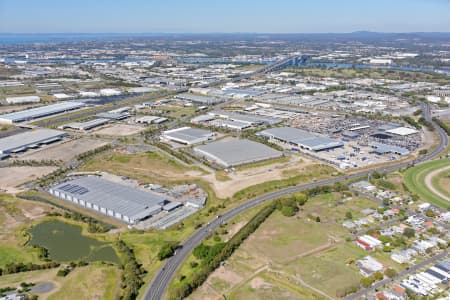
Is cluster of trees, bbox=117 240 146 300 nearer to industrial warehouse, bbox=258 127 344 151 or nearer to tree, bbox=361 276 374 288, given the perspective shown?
tree, bbox=361 276 374 288

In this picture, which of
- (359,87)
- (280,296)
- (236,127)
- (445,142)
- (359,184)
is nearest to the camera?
(280,296)

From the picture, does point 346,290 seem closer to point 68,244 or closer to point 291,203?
point 291,203

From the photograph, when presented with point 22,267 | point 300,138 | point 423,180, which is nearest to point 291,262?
point 22,267

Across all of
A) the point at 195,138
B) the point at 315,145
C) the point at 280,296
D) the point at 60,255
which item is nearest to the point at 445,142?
the point at 315,145

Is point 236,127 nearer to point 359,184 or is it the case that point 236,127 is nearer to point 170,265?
point 359,184

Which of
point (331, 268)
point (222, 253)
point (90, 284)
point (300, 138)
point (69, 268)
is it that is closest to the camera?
point (90, 284)

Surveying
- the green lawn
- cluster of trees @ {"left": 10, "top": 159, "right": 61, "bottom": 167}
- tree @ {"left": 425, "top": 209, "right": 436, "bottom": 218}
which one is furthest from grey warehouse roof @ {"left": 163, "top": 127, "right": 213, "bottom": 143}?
tree @ {"left": 425, "top": 209, "right": 436, "bottom": 218}
